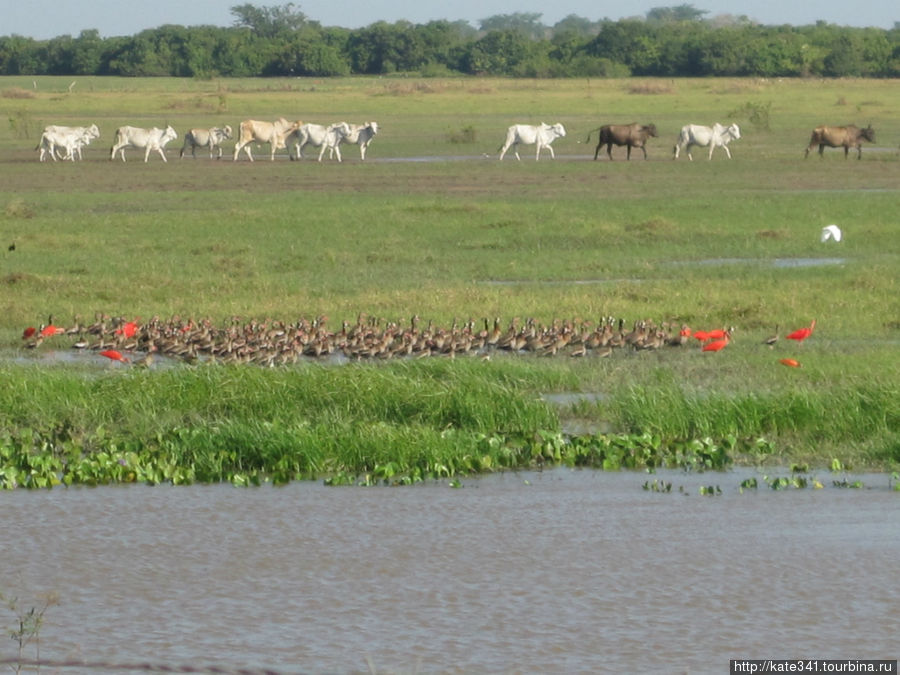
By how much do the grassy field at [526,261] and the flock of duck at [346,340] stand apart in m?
0.19

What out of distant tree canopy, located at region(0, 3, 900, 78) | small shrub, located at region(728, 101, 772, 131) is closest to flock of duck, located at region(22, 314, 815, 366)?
small shrub, located at region(728, 101, 772, 131)

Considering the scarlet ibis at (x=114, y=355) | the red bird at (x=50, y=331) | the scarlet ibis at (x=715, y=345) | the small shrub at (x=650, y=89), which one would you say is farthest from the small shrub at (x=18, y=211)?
the small shrub at (x=650, y=89)

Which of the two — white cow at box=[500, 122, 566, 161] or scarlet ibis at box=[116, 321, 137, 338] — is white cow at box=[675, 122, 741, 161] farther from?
scarlet ibis at box=[116, 321, 137, 338]

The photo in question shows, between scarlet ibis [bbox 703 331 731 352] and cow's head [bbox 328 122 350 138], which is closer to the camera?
scarlet ibis [bbox 703 331 731 352]

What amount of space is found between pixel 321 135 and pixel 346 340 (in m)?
26.1

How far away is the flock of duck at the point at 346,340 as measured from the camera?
1294 centimetres

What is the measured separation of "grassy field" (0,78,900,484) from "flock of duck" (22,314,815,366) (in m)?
0.19

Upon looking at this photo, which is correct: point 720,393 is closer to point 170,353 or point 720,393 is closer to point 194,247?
point 170,353

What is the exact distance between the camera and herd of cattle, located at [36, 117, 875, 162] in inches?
1444

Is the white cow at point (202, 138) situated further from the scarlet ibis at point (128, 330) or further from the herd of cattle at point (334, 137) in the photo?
the scarlet ibis at point (128, 330)

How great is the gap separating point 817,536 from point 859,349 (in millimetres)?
5391

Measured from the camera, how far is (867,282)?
16.7 meters

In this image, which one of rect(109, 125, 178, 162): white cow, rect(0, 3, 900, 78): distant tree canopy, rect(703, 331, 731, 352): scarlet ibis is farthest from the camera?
rect(0, 3, 900, 78): distant tree canopy

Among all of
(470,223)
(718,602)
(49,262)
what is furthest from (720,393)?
(470,223)
